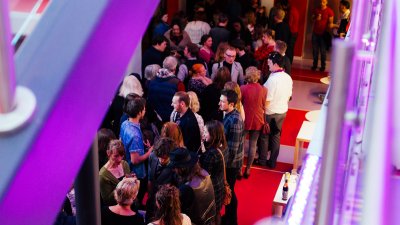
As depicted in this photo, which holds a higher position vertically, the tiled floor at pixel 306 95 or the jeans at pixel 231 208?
the tiled floor at pixel 306 95

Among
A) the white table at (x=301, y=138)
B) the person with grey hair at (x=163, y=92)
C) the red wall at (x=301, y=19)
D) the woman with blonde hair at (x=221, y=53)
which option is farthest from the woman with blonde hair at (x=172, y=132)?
the red wall at (x=301, y=19)

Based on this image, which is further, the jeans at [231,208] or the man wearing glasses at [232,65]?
the man wearing glasses at [232,65]

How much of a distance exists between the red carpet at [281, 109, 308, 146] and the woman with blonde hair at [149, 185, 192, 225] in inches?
173

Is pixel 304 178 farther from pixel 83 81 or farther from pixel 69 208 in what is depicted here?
pixel 69 208

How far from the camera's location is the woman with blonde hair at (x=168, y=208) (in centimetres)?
392

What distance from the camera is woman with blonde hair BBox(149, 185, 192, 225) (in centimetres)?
392

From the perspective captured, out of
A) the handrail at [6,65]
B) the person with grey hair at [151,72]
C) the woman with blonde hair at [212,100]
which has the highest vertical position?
the handrail at [6,65]

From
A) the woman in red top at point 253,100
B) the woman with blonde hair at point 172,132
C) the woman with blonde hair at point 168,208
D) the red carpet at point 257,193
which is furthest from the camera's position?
the woman in red top at point 253,100

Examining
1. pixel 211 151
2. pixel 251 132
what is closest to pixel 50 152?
pixel 211 151

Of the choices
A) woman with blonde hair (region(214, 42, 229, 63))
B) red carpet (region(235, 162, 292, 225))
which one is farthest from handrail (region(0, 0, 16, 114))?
woman with blonde hair (region(214, 42, 229, 63))

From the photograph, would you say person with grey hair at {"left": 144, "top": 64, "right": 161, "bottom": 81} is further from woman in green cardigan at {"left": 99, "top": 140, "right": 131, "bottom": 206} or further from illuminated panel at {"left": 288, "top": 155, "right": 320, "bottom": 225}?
illuminated panel at {"left": 288, "top": 155, "right": 320, "bottom": 225}

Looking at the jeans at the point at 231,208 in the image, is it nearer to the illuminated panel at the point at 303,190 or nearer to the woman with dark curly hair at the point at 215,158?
the woman with dark curly hair at the point at 215,158

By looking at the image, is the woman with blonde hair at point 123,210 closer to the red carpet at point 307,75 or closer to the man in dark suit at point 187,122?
the man in dark suit at point 187,122

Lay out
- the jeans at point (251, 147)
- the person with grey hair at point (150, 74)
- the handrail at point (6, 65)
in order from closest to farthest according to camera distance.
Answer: the handrail at point (6, 65)
the person with grey hair at point (150, 74)
the jeans at point (251, 147)
